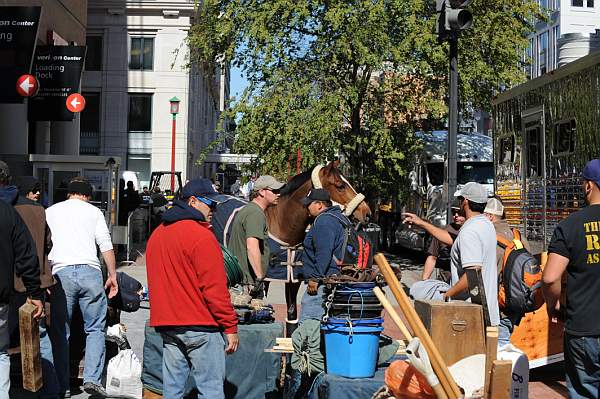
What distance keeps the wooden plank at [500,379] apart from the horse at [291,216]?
207 inches

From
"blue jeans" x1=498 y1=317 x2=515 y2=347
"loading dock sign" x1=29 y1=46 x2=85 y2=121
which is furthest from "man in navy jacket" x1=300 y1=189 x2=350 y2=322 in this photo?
"loading dock sign" x1=29 y1=46 x2=85 y2=121

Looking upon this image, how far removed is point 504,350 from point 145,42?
49851mm

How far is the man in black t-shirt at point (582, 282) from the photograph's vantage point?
17.8ft

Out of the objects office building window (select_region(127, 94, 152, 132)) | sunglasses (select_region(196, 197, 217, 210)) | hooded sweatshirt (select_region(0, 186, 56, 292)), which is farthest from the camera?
office building window (select_region(127, 94, 152, 132))

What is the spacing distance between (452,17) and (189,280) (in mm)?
6659

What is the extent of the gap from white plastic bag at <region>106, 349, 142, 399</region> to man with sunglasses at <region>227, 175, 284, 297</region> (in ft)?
4.94

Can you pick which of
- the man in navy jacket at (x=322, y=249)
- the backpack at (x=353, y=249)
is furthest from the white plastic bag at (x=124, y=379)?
the backpack at (x=353, y=249)

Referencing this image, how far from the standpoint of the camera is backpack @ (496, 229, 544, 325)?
7.55 metres

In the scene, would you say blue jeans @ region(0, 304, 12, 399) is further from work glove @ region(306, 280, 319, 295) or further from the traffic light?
the traffic light

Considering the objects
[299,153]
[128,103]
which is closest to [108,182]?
[299,153]

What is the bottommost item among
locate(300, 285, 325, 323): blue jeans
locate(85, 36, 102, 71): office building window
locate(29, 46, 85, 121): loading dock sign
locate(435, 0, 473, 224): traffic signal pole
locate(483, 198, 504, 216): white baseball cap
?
locate(300, 285, 325, 323): blue jeans

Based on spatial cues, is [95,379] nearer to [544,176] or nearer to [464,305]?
[464,305]

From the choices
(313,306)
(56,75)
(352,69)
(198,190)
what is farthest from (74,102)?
(198,190)

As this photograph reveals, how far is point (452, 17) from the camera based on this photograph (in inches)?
450
